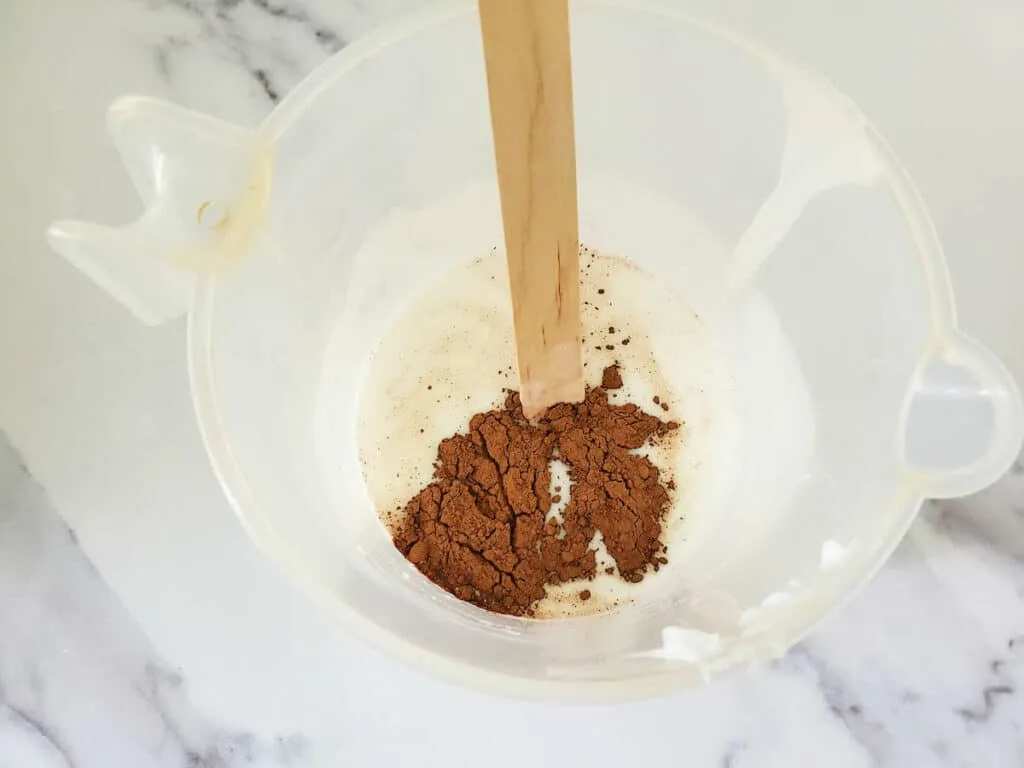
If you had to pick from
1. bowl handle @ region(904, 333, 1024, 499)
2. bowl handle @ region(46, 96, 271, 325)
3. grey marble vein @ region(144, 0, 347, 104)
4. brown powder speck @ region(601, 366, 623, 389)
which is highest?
grey marble vein @ region(144, 0, 347, 104)

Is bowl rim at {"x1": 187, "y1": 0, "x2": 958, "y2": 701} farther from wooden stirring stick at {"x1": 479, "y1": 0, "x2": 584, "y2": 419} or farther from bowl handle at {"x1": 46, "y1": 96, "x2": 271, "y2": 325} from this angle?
wooden stirring stick at {"x1": 479, "y1": 0, "x2": 584, "y2": 419}

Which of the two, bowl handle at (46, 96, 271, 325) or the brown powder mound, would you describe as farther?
the brown powder mound

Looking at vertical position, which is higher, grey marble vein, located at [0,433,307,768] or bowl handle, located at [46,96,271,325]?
bowl handle, located at [46,96,271,325]

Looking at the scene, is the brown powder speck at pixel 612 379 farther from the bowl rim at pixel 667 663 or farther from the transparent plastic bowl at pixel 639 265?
the bowl rim at pixel 667 663

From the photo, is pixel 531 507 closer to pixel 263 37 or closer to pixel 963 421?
pixel 963 421

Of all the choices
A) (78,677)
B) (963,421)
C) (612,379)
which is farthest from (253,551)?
(963,421)

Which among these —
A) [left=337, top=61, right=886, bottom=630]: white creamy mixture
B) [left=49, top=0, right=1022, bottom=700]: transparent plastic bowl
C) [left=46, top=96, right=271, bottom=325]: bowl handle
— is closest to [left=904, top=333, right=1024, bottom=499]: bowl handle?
[left=49, top=0, right=1022, bottom=700]: transparent plastic bowl
